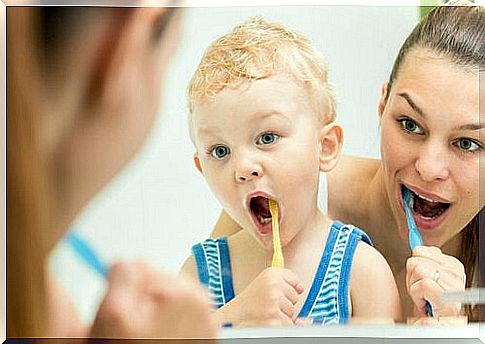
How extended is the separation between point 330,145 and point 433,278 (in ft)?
1.06

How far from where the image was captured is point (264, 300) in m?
1.21

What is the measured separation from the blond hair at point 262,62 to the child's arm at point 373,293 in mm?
299

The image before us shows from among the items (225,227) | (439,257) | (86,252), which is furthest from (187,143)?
(439,257)

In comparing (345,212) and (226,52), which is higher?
(226,52)

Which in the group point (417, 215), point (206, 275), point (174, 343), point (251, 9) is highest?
point (251, 9)

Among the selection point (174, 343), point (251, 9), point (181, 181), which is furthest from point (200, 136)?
point (174, 343)

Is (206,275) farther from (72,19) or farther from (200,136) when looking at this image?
(72,19)

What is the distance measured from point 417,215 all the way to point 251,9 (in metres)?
0.51

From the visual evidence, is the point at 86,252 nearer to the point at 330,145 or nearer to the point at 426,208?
the point at 330,145

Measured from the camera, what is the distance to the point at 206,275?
1.21m

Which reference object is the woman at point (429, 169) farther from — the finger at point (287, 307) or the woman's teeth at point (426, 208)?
the finger at point (287, 307)

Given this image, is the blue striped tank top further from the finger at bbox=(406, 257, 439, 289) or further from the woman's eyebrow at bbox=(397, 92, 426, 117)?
the woman's eyebrow at bbox=(397, 92, 426, 117)

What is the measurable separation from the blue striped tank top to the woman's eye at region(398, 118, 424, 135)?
28 centimetres

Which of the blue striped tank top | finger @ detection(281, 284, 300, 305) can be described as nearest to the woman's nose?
the blue striped tank top
